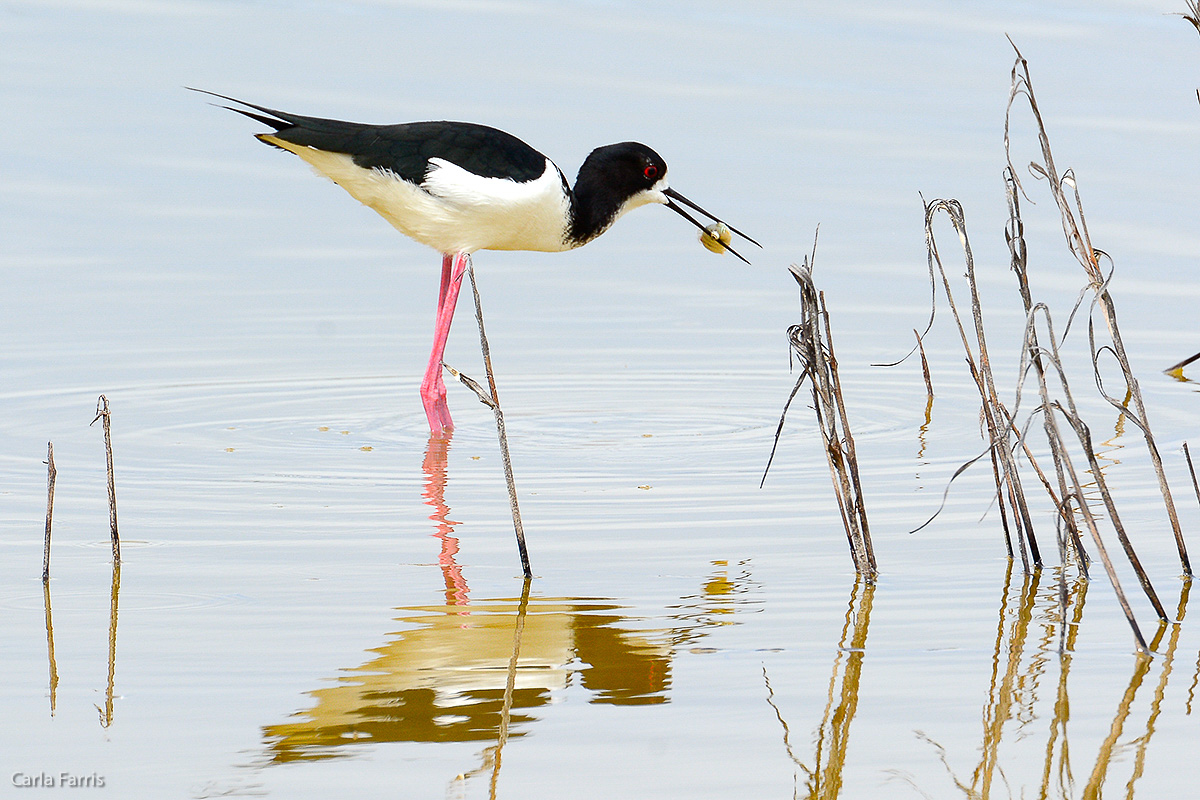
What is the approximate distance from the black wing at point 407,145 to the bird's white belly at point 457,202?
4 cm

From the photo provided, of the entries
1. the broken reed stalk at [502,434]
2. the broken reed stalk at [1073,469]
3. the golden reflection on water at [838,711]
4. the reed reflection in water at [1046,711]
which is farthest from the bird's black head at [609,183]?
the broken reed stalk at [1073,469]

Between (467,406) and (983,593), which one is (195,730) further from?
(467,406)

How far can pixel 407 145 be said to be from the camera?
8.66 meters

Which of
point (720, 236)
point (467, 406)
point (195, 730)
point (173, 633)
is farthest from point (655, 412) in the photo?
point (195, 730)

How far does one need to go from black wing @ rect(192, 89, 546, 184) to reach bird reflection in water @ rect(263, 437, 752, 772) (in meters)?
3.57

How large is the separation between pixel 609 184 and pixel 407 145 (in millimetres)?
1288

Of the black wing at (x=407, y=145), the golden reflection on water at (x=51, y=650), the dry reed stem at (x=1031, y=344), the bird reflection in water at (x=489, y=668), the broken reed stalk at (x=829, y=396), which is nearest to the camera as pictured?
the bird reflection in water at (x=489, y=668)

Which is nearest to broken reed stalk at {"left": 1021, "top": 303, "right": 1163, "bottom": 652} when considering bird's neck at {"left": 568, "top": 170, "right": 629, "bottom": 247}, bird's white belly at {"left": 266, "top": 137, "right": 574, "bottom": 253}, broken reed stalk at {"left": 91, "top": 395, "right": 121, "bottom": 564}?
broken reed stalk at {"left": 91, "top": 395, "right": 121, "bottom": 564}

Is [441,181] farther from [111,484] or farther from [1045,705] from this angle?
[1045,705]

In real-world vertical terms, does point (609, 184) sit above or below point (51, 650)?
above

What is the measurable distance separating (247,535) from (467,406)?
304 centimetres

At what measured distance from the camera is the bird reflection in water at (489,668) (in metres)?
4.16

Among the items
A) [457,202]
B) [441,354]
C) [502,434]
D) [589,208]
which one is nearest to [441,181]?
[457,202]

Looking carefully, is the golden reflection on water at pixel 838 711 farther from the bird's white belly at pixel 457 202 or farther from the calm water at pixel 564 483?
the bird's white belly at pixel 457 202
